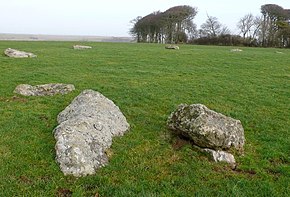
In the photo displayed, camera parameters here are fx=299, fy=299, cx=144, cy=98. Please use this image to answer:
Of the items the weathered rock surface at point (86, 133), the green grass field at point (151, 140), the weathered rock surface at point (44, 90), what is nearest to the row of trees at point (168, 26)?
the green grass field at point (151, 140)

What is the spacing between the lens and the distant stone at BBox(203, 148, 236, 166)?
840 centimetres

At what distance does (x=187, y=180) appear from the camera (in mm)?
7391

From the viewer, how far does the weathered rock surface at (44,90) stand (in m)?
14.5

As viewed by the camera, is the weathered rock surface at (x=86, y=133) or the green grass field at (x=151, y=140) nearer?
the green grass field at (x=151, y=140)

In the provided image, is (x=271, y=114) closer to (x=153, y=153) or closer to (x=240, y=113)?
(x=240, y=113)

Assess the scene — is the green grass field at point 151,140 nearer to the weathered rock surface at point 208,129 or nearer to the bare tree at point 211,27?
the weathered rock surface at point 208,129

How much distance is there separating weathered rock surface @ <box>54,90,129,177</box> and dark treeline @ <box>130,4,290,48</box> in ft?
253

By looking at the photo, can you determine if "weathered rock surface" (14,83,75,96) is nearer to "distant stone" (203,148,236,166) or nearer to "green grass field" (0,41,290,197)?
"green grass field" (0,41,290,197)

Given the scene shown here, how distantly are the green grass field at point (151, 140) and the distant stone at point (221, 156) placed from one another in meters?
0.28

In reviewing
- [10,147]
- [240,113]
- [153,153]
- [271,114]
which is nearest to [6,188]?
[10,147]

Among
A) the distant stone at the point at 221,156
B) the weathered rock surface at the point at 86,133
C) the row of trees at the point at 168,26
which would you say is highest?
the row of trees at the point at 168,26

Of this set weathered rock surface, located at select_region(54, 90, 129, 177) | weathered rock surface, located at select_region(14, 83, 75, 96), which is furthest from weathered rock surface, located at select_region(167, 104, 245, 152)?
weathered rock surface, located at select_region(14, 83, 75, 96)

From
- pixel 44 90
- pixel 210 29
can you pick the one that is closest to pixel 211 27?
pixel 210 29

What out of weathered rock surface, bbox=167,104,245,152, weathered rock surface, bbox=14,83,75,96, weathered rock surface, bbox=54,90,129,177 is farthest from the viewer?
Result: weathered rock surface, bbox=14,83,75,96
